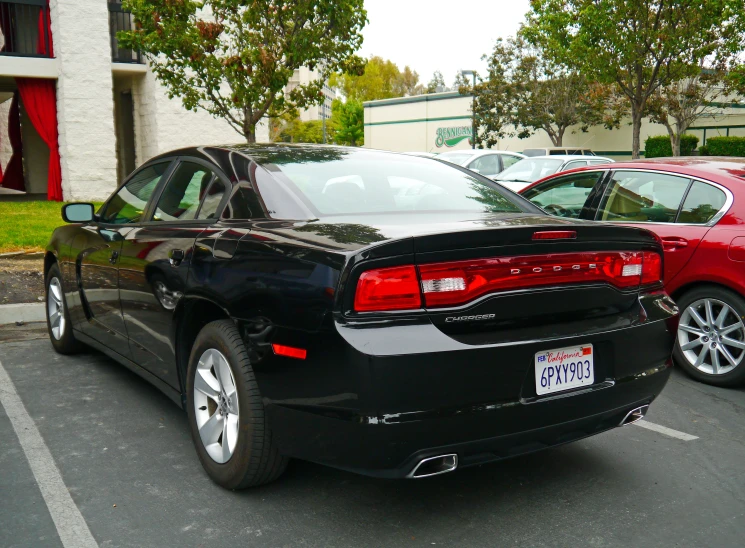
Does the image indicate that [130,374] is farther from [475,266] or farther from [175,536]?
[475,266]

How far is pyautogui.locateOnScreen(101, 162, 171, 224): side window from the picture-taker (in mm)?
4793

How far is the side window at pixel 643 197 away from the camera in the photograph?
19.2ft

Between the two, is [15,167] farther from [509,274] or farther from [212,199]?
[509,274]

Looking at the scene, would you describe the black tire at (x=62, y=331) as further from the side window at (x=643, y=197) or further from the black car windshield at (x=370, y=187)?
the side window at (x=643, y=197)

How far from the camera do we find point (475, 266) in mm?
3020

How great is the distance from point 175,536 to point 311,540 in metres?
0.55

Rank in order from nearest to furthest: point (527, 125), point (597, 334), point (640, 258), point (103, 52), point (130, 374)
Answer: point (597, 334) < point (640, 258) < point (130, 374) < point (103, 52) < point (527, 125)

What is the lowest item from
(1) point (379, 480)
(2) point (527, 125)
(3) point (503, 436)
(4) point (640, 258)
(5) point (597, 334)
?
(1) point (379, 480)

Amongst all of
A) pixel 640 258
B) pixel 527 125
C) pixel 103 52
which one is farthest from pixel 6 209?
pixel 527 125

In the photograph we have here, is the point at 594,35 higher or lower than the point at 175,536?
higher

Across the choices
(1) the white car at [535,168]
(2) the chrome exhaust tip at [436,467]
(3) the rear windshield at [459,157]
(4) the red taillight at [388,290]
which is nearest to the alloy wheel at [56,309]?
(4) the red taillight at [388,290]

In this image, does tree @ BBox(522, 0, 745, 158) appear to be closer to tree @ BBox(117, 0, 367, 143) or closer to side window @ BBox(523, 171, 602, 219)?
tree @ BBox(117, 0, 367, 143)

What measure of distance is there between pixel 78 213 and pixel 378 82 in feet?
268

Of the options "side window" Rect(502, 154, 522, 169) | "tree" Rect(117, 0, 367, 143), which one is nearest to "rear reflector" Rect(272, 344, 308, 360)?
"tree" Rect(117, 0, 367, 143)
